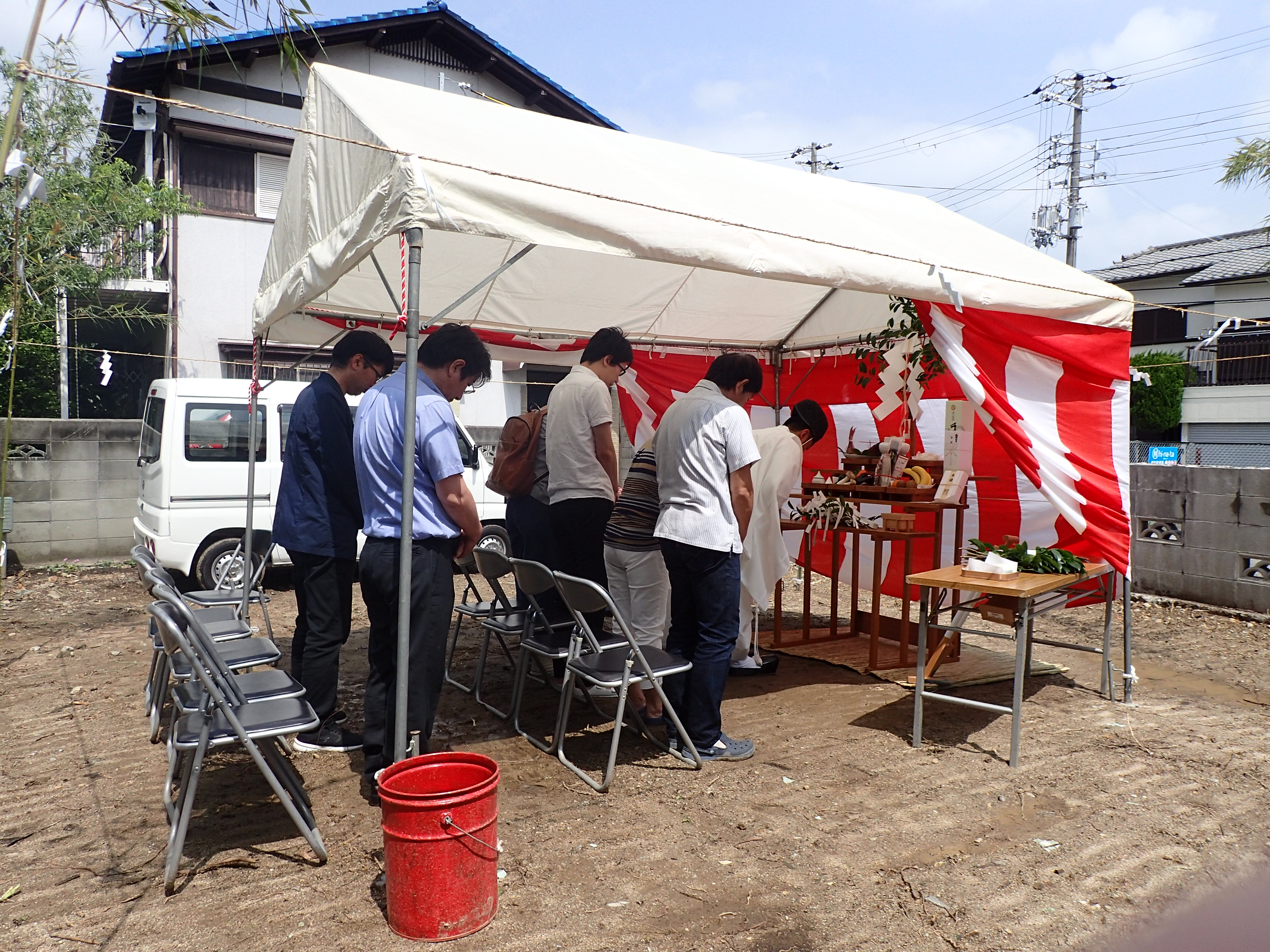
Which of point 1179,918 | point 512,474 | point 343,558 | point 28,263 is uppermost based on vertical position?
point 28,263

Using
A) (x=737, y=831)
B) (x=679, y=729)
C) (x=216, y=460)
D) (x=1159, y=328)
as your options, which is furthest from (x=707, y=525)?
(x=1159, y=328)

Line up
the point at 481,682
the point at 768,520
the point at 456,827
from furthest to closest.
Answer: the point at 768,520
the point at 481,682
the point at 456,827

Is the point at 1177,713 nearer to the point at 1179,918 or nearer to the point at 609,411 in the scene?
the point at 1179,918

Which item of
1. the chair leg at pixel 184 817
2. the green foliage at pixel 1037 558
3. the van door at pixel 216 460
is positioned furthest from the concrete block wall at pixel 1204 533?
the van door at pixel 216 460

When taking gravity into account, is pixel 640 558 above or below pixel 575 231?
below

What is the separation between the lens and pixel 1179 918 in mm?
2375

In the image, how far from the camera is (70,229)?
773cm

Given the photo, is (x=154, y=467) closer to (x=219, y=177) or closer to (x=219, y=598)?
(x=219, y=598)

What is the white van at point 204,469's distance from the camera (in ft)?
20.3

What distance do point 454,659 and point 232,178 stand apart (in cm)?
731

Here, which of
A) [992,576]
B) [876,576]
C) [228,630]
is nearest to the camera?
[992,576]

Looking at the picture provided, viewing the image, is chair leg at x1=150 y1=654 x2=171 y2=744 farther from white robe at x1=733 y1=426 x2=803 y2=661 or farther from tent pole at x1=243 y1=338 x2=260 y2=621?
white robe at x1=733 y1=426 x2=803 y2=661

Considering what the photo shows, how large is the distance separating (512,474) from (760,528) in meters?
1.35

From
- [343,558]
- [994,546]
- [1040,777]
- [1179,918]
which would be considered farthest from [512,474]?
[1179,918]
